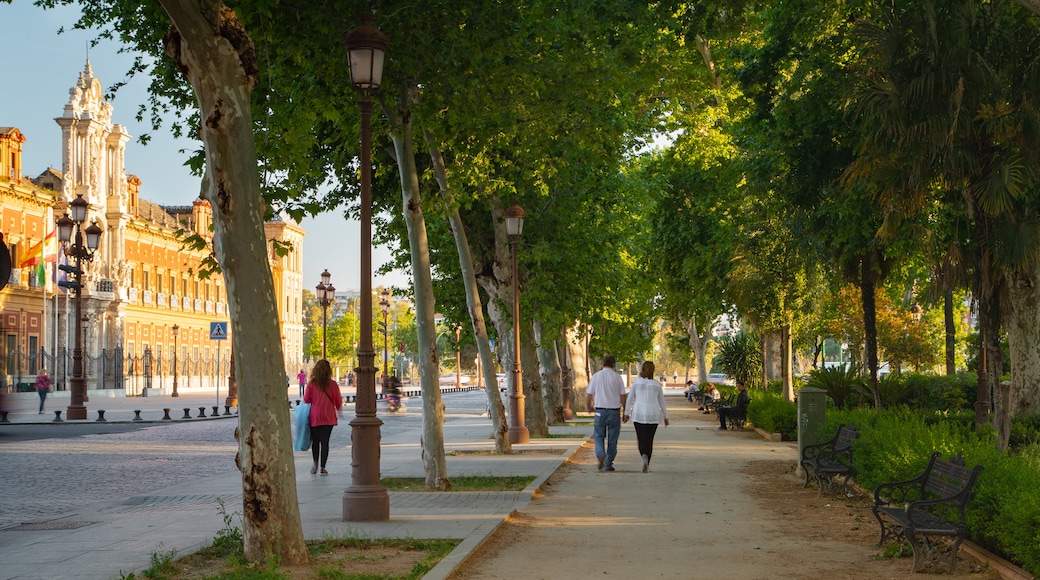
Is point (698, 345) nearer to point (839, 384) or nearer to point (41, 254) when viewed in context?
point (41, 254)

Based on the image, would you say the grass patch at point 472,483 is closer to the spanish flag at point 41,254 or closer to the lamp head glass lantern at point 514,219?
the lamp head glass lantern at point 514,219

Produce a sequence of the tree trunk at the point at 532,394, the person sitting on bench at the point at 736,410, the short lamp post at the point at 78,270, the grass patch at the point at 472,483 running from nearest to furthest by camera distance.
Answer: the grass patch at the point at 472,483
the tree trunk at the point at 532,394
the person sitting on bench at the point at 736,410
the short lamp post at the point at 78,270

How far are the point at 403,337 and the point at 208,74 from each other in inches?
5782

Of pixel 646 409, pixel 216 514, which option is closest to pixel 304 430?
pixel 646 409

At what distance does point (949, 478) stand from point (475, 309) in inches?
489

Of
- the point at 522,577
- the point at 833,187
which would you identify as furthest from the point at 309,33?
the point at 833,187

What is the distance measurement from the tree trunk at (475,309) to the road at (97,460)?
4.97 m

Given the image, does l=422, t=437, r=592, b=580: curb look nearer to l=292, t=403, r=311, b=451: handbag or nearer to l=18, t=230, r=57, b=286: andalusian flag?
l=292, t=403, r=311, b=451: handbag

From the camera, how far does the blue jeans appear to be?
19.9 m

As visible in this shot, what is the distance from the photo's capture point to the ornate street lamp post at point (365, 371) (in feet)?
40.8

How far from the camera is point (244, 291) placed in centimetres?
909

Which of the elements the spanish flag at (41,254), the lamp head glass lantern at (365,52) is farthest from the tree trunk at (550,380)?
the spanish flag at (41,254)

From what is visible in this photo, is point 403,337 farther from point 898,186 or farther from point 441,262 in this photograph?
point 898,186

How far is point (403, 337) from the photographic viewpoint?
155 meters
